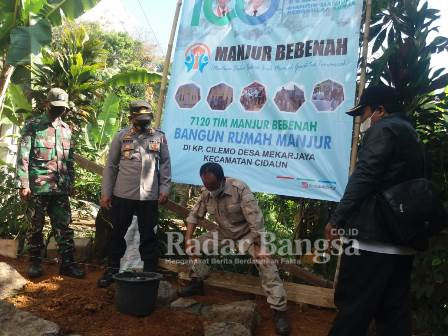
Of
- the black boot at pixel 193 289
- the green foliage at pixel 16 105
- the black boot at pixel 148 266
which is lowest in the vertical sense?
the black boot at pixel 193 289

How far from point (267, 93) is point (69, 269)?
2.67 m

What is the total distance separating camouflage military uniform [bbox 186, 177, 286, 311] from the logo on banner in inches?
53.4

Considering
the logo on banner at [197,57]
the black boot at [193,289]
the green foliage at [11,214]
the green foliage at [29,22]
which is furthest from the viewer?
the green foliage at [29,22]

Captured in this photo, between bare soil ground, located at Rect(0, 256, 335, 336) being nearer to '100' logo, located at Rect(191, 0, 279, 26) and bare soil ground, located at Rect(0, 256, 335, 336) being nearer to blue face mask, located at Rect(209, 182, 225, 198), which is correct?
blue face mask, located at Rect(209, 182, 225, 198)

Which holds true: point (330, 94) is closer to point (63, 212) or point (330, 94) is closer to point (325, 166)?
point (325, 166)

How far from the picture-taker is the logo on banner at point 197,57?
14.8ft

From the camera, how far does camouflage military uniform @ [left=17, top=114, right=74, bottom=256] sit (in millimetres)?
4184

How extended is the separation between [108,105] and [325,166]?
24.9 feet

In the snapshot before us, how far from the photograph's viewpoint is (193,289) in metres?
4.21

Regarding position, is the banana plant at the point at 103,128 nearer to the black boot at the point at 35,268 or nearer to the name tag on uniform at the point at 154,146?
the black boot at the point at 35,268

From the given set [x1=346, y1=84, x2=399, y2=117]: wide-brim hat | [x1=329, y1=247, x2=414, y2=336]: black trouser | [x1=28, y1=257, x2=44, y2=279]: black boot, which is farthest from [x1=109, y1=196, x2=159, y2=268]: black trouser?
[x1=346, y1=84, x2=399, y2=117]: wide-brim hat

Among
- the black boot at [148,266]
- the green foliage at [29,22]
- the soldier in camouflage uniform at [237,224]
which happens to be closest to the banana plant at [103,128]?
the green foliage at [29,22]

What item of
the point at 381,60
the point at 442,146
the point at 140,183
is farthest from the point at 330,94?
the point at 140,183

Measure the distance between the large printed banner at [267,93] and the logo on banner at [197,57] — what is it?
0.01 meters
